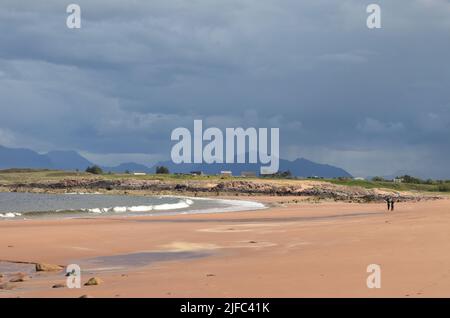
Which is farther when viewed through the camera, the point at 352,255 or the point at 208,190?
the point at 208,190

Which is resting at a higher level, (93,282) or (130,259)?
(93,282)

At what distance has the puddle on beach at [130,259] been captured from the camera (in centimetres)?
1897

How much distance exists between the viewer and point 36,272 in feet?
59.2

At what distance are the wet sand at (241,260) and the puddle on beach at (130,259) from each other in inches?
1.2

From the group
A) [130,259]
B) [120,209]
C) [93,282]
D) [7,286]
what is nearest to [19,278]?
[7,286]

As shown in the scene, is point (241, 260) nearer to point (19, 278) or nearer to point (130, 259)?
point (130, 259)

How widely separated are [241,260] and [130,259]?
4304mm

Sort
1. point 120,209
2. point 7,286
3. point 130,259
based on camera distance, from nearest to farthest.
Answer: point 7,286 < point 130,259 < point 120,209

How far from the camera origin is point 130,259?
2084 cm
